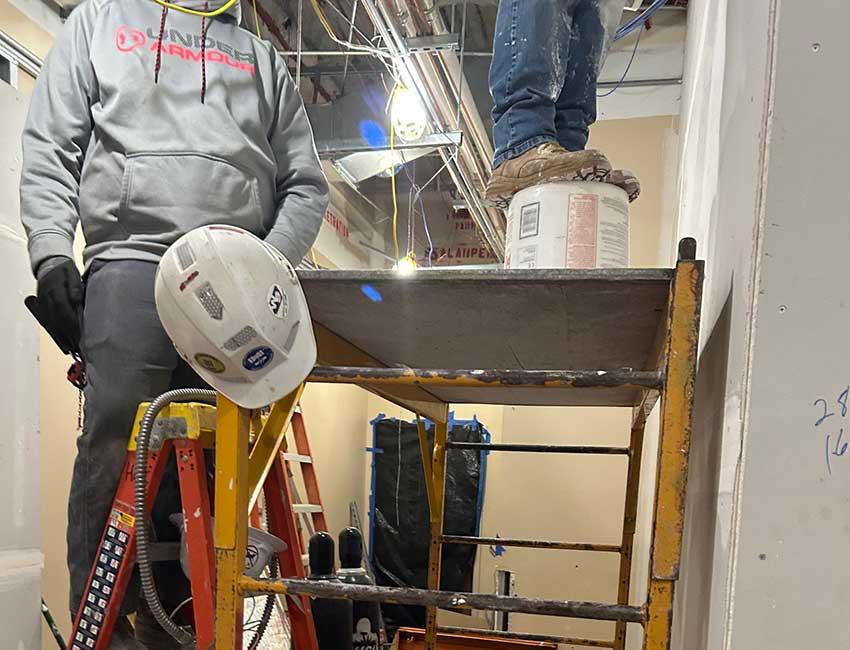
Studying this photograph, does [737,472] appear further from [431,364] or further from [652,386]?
[431,364]

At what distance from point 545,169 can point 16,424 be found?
62.4 inches

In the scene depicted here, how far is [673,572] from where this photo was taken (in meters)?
0.68

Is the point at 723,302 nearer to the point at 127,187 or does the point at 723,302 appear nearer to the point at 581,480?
the point at 127,187

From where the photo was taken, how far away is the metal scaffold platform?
681mm

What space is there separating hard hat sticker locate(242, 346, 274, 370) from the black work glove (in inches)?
22.8

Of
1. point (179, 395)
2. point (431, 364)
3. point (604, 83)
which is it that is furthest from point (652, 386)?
point (604, 83)

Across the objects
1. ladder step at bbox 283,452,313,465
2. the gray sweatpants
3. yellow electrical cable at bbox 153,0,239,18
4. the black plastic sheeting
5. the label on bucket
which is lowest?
the black plastic sheeting

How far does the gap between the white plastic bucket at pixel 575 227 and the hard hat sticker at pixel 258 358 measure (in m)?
0.39

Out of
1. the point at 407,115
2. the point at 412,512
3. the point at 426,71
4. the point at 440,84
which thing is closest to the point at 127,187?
the point at 426,71

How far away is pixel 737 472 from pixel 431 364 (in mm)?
820

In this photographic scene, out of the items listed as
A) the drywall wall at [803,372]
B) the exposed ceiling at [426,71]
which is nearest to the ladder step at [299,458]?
the exposed ceiling at [426,71]

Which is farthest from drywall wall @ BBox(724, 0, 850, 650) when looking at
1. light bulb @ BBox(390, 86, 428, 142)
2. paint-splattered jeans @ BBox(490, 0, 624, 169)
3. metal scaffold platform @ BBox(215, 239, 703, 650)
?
light bulb @ BBox(390, 86, 428, 142)

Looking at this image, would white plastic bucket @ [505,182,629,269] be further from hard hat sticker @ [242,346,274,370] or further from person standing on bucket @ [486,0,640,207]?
hard hat sticker @ [242,346,274,370]

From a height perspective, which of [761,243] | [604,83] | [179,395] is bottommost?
[179,395]
